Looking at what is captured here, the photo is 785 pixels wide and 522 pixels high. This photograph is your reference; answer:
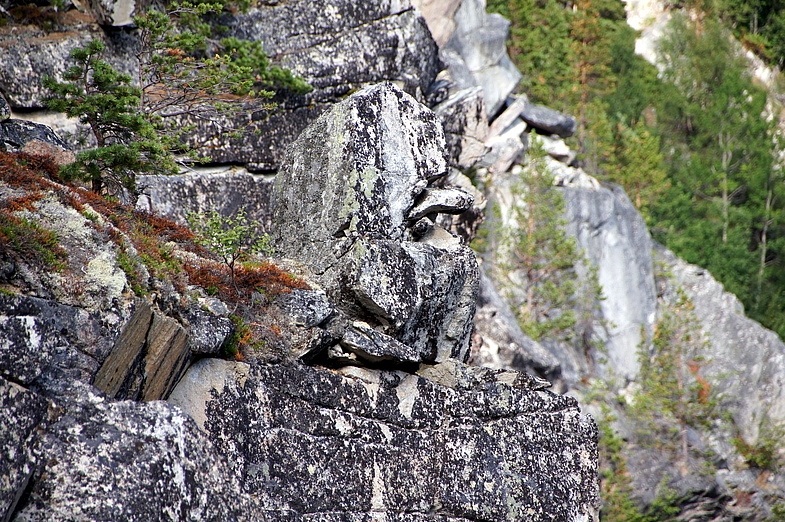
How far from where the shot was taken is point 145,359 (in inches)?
386

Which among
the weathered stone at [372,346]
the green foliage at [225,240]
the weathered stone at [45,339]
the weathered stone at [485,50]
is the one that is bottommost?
the weathered stone at [485,50]

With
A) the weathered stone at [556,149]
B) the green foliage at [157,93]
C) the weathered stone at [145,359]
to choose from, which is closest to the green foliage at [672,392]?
the weathered stone at [556,149]

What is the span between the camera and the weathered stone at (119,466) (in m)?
7.71

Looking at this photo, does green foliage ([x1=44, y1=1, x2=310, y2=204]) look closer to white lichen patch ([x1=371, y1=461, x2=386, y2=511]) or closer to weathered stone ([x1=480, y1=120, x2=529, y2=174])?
white lichen patch ([x1=371, y1=461, x2=386, y2=511])

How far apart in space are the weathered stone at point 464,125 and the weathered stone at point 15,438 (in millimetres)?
17460

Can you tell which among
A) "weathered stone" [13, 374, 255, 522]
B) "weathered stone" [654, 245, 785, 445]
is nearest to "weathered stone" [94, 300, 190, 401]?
"weathered stone" [13, 374, 255, 522]

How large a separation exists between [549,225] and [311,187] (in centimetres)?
2522

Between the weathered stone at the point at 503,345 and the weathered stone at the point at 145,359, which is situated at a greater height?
the weathered stone at the point at 145,359

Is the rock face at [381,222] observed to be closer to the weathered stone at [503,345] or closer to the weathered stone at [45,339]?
the weathered stone at [45,339]

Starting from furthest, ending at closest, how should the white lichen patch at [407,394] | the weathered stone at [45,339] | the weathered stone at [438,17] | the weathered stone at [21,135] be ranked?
the weathered stone at [438,17] < the weathered stone at [21,135] < the white lichen patch at [407,394] < the weathered stone at [45,339]

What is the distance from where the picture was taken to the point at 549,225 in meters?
37.2

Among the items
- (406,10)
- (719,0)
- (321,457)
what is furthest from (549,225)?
(719,0)

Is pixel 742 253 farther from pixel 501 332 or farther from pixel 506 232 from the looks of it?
pixel 501 332

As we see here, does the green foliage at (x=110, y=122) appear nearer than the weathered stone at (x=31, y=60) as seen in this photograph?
Yes
